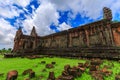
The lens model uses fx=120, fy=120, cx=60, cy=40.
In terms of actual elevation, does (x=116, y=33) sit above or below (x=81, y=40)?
above

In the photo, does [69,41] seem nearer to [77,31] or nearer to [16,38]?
[77,31]

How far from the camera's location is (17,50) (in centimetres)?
2756

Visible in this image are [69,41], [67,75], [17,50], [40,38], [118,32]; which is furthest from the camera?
[40,38]

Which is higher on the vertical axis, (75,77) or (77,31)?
(77,31)

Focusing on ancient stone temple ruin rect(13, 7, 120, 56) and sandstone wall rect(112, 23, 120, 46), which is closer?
sandstone wall rect(112, 23, 120, 46)

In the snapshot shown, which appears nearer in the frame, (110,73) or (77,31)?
(110,73)

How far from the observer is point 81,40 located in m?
18.4

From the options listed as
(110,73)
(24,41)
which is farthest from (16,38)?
(110,73)

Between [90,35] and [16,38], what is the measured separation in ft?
62.4

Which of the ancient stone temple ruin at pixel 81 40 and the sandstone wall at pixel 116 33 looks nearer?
the sandstone wall at pixel 116 33

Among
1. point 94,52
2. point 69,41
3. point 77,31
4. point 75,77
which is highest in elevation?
point 77,31

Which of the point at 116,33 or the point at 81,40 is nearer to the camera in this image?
the point at 116,33

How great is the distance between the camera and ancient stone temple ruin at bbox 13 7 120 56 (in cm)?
1448

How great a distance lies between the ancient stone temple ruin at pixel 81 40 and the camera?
47.5 ft
